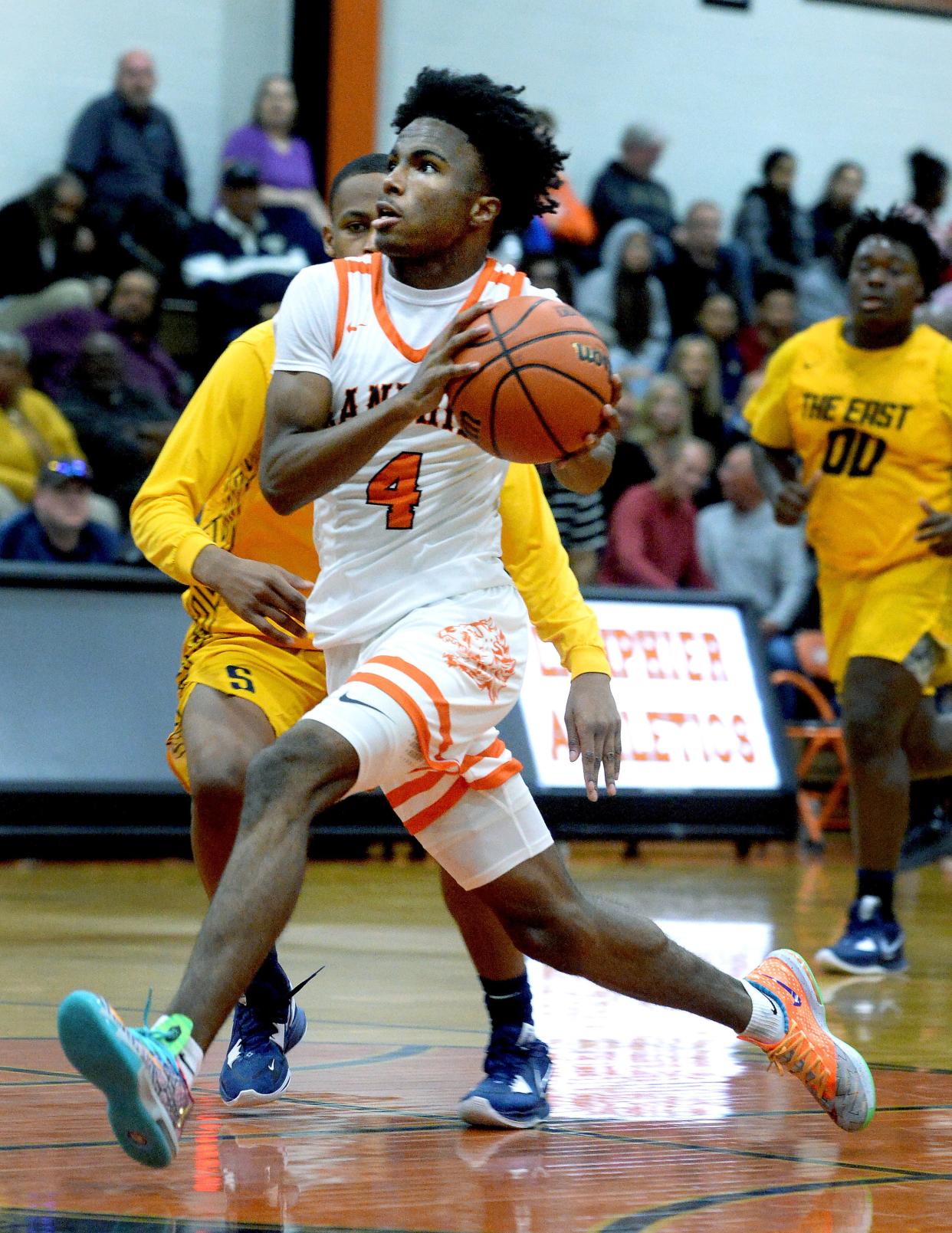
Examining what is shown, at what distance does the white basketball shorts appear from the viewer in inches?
135

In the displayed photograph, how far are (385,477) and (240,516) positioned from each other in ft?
2.89

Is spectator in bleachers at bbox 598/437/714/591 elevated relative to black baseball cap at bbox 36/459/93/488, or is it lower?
lower

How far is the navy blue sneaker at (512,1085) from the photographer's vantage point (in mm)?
3742

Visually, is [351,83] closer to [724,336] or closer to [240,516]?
[724,336]

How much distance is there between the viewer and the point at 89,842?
8508 mm

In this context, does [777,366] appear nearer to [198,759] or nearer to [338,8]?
[198,759]

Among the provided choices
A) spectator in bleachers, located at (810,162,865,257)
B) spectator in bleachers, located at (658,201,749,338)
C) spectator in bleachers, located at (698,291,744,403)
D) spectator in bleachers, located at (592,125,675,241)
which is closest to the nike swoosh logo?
spectator in bleachers, located at (698,291,744,403)

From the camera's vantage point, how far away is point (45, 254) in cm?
1204

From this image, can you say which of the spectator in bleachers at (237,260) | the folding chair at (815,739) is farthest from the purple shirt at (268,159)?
the folding chair at (815,739)

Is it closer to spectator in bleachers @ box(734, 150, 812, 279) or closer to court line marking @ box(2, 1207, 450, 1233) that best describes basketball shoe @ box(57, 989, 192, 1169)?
court line marking @ box(2, 1207, 450, 1233)

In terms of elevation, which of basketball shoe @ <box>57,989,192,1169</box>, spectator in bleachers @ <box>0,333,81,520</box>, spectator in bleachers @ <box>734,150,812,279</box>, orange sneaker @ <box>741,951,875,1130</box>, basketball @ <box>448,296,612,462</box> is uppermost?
basketball @ <box>448,296,612,462</box>

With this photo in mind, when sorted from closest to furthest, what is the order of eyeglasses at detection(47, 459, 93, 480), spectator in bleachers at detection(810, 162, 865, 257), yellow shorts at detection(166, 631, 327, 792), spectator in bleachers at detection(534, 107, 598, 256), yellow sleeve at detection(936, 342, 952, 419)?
yellow shorts at detection(166, 631, 327, 792) < yellow sleeve at detection(936, 342, 952, 419) < eyeglasses at detection(47, 459, 93, 480) < spectator in bleachers at detection(534, 107, 598, 256) < spectator in bleachers at detection(810, 162, 865, 257)

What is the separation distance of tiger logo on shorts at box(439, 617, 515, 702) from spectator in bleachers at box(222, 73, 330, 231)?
9879 mm

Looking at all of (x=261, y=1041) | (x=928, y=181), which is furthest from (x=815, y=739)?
(x=261, y=1041)
